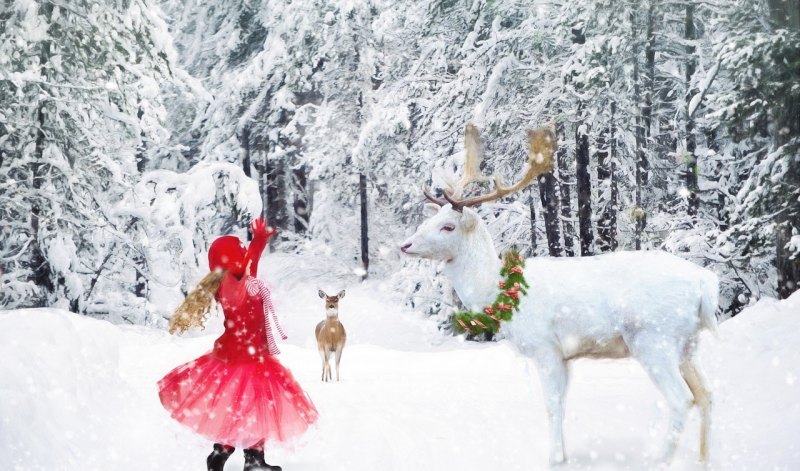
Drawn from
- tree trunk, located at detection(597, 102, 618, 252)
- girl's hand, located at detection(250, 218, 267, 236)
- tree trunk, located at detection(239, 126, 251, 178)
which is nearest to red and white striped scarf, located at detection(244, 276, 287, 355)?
girl's hand, located at detection(250, 218, 267, 236)

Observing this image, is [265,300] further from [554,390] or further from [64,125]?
[64,125]

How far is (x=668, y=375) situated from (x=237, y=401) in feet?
9.58

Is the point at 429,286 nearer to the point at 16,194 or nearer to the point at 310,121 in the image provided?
the point at 310,121

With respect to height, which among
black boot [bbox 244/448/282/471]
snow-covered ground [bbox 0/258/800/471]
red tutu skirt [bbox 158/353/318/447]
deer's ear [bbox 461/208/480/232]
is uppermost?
deer's ear [bbox 461/208/480/232]

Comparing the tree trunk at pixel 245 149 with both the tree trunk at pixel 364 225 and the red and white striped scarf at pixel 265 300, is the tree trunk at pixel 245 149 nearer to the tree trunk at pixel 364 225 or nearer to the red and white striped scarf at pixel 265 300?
the tree trunk at pixel 364 225

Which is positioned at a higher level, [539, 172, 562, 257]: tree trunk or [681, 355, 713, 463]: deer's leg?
[681, 355, 713, 463]: deer's leg

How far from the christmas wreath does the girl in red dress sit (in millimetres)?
1452

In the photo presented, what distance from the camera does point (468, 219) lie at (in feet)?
19.4

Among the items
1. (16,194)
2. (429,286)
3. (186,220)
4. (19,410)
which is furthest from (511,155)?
(19,410)

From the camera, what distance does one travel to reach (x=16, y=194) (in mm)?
11000

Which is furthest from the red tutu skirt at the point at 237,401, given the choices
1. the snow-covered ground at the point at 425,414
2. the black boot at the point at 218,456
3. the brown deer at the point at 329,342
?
the brown deer at the point at 329,342

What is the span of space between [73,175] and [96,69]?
174cm

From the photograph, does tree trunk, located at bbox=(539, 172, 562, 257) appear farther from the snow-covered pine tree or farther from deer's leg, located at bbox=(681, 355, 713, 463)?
deer's leg, located at bbox=(681, 355, 713, 463)

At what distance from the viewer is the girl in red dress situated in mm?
4785
